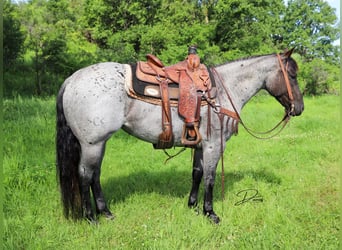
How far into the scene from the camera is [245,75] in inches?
142

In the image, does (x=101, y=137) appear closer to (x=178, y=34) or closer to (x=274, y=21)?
(x=178, y=34)

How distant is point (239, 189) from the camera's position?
4402 mm

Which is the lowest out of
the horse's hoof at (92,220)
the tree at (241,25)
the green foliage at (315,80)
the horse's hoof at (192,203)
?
the green foliage at (315,80)

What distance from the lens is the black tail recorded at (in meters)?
3.23

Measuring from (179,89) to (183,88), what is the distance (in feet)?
0.15

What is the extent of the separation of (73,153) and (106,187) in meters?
1.27

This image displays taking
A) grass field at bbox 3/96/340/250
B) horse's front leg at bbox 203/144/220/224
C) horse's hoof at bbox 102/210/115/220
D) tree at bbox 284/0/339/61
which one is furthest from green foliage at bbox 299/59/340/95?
horse's hoof at bbox 102/210/115/220

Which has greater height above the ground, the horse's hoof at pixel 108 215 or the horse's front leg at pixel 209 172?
the horse's front leg at pixel 209 172

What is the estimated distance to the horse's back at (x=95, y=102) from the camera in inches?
119

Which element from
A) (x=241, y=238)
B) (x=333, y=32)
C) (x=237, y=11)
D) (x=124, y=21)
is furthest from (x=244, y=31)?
(x=241, y=238)

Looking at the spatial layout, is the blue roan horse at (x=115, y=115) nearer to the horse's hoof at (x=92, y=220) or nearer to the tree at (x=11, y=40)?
the horse's hoof at (x=92, y=220)

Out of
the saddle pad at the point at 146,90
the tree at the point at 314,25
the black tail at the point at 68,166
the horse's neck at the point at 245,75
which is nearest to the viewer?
the saddle pad at the point at 146,90

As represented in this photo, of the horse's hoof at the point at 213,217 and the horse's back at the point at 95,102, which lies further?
the horse's hoof at the point at 213,217

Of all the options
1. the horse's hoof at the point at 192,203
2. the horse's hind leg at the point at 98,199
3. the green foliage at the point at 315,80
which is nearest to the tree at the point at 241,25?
the green foliage at the point at 315,80
